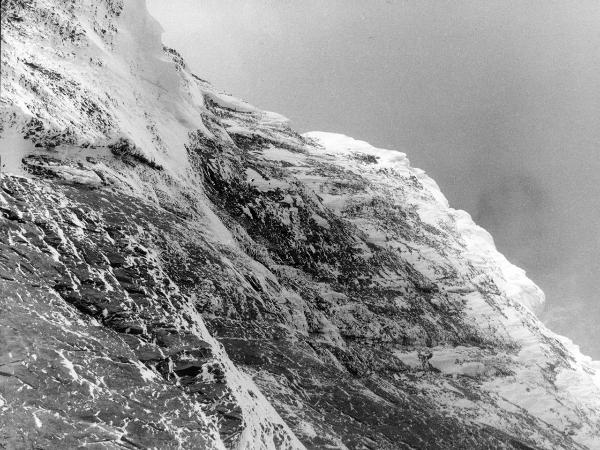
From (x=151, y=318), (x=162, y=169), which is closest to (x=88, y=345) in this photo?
(x=151, y=318)

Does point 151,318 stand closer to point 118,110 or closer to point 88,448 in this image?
point 88,448

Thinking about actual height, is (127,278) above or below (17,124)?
below

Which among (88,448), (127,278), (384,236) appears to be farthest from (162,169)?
(384,236)

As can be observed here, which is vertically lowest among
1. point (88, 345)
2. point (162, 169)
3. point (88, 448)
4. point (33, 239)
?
point (88, 448)

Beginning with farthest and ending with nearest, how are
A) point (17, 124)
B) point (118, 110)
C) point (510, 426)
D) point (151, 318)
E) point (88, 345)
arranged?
1. point (510, 426)
2. point (118, 110)
3. point (17, 124)
4. point (151, 318)
5. point (88, 345)

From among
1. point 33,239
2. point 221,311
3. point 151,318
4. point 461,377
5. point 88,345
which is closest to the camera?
point 88,345

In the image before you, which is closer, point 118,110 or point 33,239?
point 33,239
